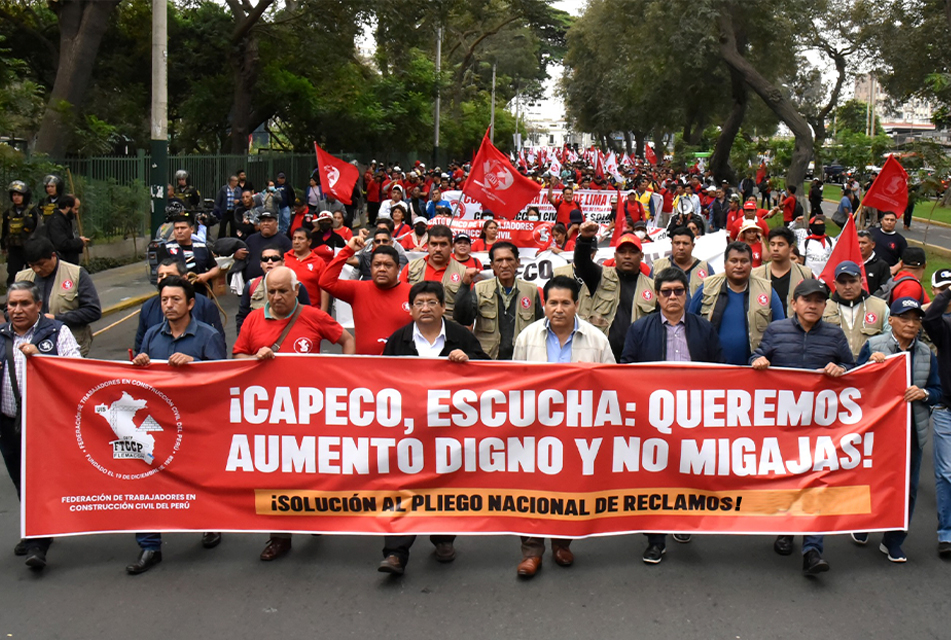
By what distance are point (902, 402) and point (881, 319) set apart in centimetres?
149

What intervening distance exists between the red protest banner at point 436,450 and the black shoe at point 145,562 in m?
0.15

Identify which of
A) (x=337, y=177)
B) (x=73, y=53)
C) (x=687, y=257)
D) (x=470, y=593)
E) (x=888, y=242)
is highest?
(x=73, y=53)

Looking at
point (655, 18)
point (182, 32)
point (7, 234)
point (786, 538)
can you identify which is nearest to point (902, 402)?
point (786, 538)

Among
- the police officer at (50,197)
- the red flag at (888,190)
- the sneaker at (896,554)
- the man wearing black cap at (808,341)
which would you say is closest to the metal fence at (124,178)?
the police officer at (50,197)

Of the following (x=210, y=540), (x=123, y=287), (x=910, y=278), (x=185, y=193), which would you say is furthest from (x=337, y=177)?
(x=210, y=540)

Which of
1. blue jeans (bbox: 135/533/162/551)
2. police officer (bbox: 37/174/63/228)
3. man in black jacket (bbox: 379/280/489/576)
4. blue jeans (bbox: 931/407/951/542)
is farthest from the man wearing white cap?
blue jeans (bbox: 931/407/951/542)

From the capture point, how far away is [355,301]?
7543mm

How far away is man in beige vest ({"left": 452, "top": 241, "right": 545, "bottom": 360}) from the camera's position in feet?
25.1

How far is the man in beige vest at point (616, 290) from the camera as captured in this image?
311 inches

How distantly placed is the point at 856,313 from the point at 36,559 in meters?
5.36

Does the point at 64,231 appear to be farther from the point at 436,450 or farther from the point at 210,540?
the point at 436,450

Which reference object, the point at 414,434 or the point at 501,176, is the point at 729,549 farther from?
the point at 501,176

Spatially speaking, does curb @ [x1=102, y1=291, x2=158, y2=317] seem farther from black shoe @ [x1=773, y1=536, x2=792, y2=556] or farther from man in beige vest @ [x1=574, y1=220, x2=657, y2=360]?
black shoe @ [x1=773, y1=536, x2=792, y2=556]

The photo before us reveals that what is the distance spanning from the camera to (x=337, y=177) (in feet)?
53.4
